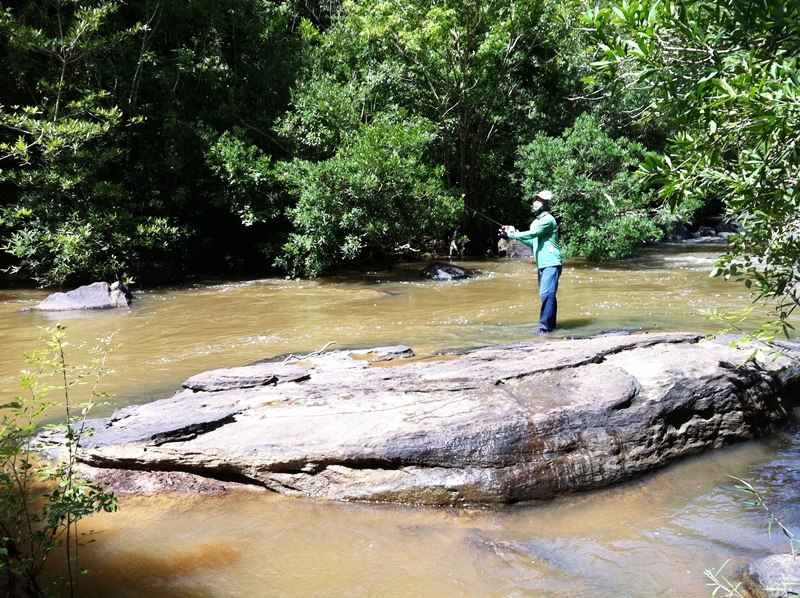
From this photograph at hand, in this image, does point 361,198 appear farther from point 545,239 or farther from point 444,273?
point 545,239

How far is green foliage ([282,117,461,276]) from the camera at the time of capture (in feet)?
45.9

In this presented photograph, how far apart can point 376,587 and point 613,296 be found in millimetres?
9395

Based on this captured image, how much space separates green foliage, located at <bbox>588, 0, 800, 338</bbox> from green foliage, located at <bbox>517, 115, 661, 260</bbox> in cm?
1172

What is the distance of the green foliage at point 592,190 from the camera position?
50.3ft

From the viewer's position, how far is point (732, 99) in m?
2.82

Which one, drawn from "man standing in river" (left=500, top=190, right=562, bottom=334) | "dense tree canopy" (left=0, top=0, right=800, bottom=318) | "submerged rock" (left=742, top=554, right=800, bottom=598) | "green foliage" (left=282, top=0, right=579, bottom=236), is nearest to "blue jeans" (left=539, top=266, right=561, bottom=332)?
"man standing in river" (left=500, top=190, right=562, bottom=334)

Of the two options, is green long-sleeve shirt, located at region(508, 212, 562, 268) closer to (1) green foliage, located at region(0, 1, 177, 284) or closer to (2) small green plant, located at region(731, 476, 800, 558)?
(2) small green plant, located at region(731, 476, 800, 558)

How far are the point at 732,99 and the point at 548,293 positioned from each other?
5.48 m

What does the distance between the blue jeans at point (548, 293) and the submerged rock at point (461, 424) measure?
266 cm

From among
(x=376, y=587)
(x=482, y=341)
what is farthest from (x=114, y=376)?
(x=376, y=587)

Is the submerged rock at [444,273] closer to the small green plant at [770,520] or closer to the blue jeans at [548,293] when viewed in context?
the blue jeans at [548,293]

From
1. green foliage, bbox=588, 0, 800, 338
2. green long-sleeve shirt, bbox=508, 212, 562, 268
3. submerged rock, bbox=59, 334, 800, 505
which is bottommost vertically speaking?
submerged rock, bbox=59, 334, 800, 505

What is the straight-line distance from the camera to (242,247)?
56.9 ft

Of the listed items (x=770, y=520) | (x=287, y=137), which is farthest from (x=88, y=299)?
(x=770, y=520)
